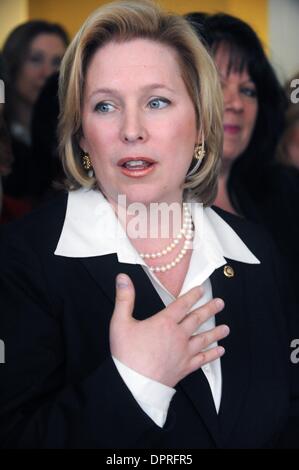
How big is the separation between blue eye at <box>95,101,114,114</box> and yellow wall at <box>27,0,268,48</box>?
0.63m

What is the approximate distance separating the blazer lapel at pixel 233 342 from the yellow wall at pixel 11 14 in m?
1.53

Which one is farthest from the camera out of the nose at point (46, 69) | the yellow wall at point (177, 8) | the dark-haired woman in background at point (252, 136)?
the nose at point (46, 69)

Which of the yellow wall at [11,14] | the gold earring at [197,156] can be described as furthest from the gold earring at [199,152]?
the yellow wall at [11,14]

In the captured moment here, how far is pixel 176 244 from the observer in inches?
56.6

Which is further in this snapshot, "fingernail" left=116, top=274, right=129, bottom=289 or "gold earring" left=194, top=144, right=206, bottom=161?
"gold earring" left=194, top=144, right=206, bottom=161

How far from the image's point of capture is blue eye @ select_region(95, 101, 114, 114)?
1319mm

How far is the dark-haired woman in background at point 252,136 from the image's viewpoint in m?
2.04

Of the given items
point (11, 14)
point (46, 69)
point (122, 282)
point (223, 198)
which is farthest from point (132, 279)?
point (46, 69)

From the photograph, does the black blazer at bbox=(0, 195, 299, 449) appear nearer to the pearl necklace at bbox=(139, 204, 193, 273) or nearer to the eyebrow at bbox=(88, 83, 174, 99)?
the pearl necklace at bbox=(139, 204, 193, 273)

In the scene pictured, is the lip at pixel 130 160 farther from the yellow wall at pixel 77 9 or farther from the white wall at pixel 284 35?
the white wall at pixel 284 35

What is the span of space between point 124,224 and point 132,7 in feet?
1.37

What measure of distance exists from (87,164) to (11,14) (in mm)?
1492

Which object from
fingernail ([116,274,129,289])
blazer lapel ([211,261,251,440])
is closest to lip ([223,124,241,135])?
blazer lapel ([211,261,251,440])

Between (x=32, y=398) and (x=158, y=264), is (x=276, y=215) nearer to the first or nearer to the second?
(x=158, y=264)
